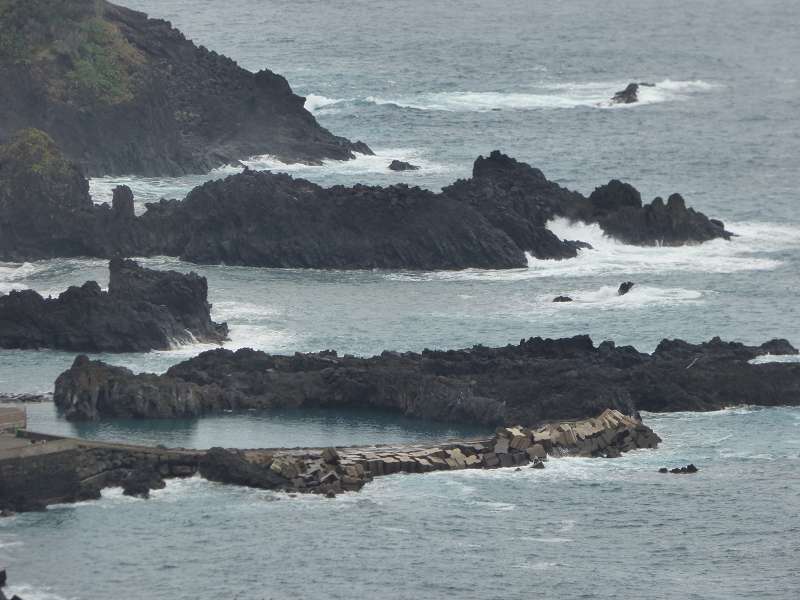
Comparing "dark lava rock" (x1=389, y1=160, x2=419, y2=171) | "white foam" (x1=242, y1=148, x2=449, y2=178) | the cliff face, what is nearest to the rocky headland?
the cliff face

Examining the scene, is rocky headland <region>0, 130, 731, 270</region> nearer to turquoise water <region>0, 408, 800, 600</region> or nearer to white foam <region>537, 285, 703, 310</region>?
white foam <region>537, 285, 703, 310</region>

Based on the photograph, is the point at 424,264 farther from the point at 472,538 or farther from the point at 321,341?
the point at 472,538

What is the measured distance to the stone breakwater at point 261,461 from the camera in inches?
4122

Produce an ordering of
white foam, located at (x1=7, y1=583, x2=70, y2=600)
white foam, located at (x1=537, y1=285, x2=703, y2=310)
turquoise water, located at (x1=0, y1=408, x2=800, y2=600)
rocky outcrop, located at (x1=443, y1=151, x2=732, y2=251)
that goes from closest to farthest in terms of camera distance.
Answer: white foam, located at (x1=7, y1=583, x2=70, y2=600) → turquoise water, located at (x1=0, y1=408, x2=800, y2=600) → white foam, located at (x1=537, y1=285, x2=703, y2=310) → rocky outcrop, located at (x1=443, y1=151, x2=732, y2=251)

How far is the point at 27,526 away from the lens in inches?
4023

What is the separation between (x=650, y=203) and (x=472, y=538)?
201 ft

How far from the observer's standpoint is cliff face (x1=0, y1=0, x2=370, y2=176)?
16675 cm

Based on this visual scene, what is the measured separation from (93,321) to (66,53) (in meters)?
44.0

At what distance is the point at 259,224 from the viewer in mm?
149250

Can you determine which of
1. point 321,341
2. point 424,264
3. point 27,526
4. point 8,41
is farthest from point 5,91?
point 27,526

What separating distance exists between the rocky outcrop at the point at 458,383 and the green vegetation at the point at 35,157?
92.0 feet

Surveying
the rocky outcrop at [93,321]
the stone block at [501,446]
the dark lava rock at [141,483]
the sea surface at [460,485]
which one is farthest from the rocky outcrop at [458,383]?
the dark lava rock at [141,483]

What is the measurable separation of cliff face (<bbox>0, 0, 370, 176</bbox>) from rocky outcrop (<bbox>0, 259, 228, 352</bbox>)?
34.5 meters

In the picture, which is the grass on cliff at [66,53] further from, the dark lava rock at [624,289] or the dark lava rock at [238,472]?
the dark lava rock at [238,472]
